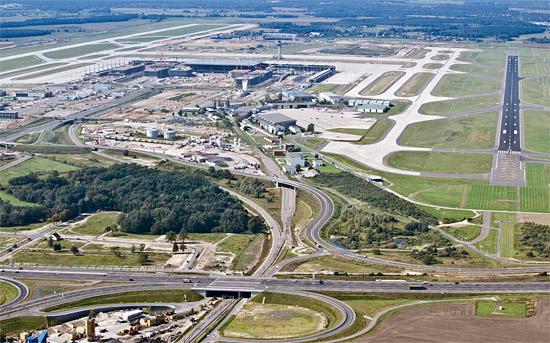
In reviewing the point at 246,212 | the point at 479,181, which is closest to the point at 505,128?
the point at 479,181

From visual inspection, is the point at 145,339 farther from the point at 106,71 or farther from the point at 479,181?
the point at 106,71

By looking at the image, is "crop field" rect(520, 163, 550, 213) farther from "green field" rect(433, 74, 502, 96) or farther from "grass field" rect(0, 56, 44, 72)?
"grass field" rect(0, 56, 44, 72)

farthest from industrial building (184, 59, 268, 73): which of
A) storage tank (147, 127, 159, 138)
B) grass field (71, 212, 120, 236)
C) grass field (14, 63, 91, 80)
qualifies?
grass field (71, 212, 120, 236)

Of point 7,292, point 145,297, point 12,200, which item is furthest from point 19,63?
point 145,297

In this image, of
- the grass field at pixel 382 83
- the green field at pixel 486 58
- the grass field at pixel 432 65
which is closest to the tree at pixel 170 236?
the grass field at pixel 382 83

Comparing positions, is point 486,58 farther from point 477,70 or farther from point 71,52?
point 71,52

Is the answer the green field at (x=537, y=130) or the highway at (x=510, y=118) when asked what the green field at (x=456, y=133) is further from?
the green field at (x=537, y=130)
